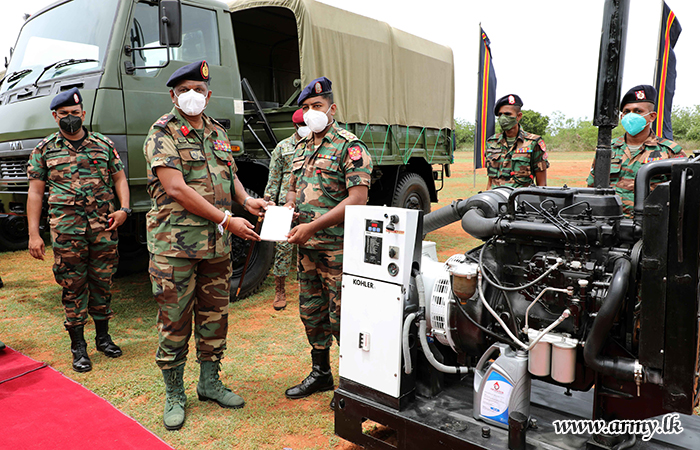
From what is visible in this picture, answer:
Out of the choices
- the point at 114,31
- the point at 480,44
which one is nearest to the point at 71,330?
the point at 114,31

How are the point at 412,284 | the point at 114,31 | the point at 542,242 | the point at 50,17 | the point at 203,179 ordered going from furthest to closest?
1. the point at 50,17
2. the point at 114,31
3. the point at 203,179
4. the point at 412,284
5. the point at 542,242

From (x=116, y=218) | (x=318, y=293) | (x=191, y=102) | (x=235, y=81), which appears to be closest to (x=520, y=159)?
(x=318, y=293)

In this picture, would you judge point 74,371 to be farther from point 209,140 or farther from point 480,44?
point 480,44

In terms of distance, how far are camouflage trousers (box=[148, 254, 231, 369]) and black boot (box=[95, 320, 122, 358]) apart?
45.7 inches

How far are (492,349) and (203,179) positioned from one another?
1829 mm

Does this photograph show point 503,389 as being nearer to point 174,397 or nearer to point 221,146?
point 174,397

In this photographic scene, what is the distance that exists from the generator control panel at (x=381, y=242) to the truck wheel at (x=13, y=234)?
23.2 ft

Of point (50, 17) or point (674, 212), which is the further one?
point (50, 17)

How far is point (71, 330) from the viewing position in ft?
11.9

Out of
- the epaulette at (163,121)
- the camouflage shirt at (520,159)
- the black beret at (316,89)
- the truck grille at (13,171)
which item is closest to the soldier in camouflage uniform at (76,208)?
the truck grille at (13,171)

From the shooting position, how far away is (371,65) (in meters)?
6.26

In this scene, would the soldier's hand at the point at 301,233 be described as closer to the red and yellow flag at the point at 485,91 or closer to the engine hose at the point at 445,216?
the engine hose at the point at 445,216

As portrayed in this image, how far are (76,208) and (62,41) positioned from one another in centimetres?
176

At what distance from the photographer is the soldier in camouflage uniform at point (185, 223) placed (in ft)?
8.86
